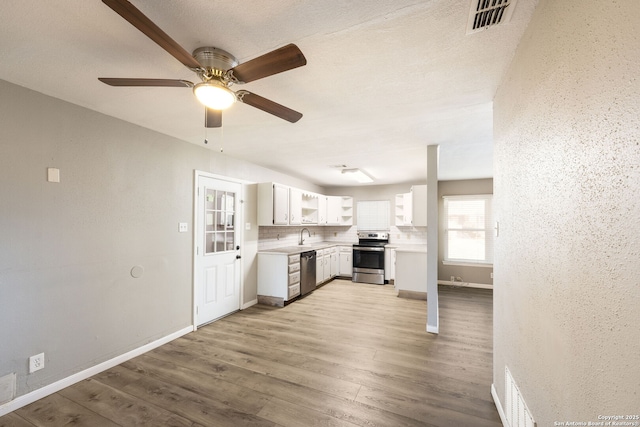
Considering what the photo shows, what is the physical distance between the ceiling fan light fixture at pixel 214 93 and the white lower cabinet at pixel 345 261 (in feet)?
18.1

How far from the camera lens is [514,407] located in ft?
5.18

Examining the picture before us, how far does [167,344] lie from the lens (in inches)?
123

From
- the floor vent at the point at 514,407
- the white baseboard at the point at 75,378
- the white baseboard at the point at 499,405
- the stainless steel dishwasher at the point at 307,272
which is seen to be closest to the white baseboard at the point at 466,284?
the stainless steel dishwasher at the point at 307,272

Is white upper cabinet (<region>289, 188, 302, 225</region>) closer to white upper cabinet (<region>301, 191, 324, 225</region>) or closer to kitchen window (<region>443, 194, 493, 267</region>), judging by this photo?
white upper cabinet (<region>301, 191, 324, 225</region>)

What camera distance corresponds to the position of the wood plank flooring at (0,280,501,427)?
195 centimetres

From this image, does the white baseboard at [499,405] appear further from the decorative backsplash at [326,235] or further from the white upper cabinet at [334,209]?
the white upper cabinet at [334,209]

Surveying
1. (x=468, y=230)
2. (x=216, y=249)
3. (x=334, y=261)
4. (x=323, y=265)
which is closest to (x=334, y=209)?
(x=334, y=261)

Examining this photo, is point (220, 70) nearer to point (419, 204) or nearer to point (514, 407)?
point (514, 407)

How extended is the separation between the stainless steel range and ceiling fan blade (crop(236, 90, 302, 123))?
15.8 feet

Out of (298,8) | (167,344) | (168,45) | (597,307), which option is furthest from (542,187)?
(167,344)

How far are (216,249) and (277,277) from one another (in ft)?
3.92

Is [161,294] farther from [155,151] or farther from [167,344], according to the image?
[155,151]

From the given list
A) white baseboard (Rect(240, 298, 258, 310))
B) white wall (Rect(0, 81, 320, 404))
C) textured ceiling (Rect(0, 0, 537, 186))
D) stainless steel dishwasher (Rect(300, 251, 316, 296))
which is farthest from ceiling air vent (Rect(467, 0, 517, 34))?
white baseboard (Rect(240, 298, 258, 310))

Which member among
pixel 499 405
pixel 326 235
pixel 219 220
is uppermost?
pixel 219 220
